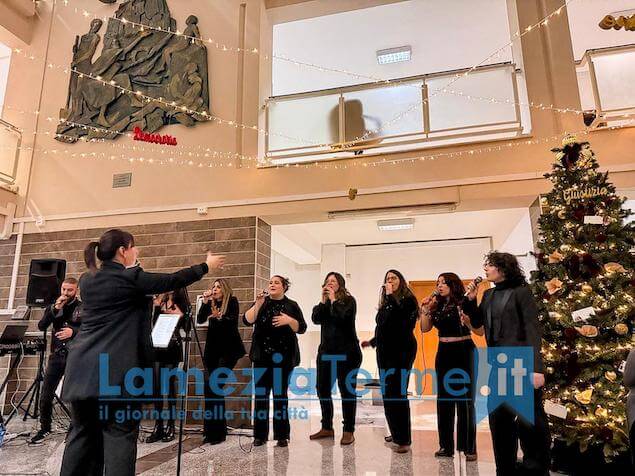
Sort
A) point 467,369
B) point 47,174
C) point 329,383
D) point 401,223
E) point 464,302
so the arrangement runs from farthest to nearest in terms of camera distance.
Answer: point 401,223
point 47,174
point 329,383
point 467,369
point 464,302

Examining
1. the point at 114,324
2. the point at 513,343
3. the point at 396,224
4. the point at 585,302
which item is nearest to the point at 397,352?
the point at 513,343

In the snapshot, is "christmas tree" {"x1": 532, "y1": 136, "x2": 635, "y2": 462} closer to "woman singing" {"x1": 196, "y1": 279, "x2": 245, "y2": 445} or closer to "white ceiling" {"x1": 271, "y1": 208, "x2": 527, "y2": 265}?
"white ceiling" {"x1": 271, "y1": 208, "x2": 527, "y2": 265}

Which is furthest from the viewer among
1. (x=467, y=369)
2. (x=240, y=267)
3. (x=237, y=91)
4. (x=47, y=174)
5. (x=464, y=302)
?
(x=47, y=174)

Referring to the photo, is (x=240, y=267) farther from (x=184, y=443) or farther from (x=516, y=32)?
(x=516, y=32)

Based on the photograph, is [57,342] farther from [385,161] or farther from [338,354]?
[385,161]

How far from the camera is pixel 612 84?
4703 mm

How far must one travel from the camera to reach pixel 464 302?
3.21 meters

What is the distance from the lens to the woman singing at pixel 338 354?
393 cm

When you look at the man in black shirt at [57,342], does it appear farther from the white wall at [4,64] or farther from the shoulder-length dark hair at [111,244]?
the white wall at [4,64]

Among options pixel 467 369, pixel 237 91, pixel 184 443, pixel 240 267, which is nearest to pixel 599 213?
pixel 467 369

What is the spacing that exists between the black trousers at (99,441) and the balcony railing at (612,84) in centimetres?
498

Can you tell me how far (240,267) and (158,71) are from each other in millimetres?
3181

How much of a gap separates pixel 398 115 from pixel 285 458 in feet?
12.8

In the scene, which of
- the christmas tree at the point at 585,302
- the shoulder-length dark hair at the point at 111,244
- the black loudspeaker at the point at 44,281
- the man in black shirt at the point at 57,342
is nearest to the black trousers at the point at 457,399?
the christmas tree at the point at 585,302
